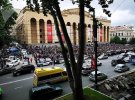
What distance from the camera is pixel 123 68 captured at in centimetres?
3058

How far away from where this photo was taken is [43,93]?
63.8 feet

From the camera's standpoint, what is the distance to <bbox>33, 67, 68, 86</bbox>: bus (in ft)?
76.0

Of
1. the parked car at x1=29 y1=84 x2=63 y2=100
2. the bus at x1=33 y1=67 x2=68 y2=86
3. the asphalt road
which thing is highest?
the bus at x1=33 y1=67 x2=68 y2=86

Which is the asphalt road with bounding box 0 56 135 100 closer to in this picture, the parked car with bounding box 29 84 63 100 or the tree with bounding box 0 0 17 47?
the parked car with bounding box 29 84 63 100

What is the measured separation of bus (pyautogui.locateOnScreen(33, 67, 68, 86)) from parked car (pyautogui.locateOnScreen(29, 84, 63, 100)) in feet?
10.7

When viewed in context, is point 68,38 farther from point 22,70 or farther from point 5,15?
point 22,70

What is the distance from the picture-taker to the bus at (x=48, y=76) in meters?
23.2

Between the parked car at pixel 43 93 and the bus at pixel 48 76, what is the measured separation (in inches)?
128

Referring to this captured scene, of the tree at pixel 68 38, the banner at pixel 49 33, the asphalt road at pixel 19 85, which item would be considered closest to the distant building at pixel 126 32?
the banner at pixel 49 33

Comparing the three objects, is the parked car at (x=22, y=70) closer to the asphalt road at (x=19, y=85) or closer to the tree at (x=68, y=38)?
the asphalt road at (x=19, y=85)

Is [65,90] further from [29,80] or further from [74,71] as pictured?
[74,71]

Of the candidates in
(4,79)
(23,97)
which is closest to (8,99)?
A: (23,97)

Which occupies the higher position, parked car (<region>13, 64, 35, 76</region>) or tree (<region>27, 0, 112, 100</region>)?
tree (<region>27, 0, 112, 100</region>)

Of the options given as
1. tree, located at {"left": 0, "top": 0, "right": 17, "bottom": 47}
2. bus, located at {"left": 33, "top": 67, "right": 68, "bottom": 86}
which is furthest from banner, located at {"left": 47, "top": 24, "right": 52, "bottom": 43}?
bus, located at {"left": 33, "top": 67, "right": 68, "bottom": 86}
